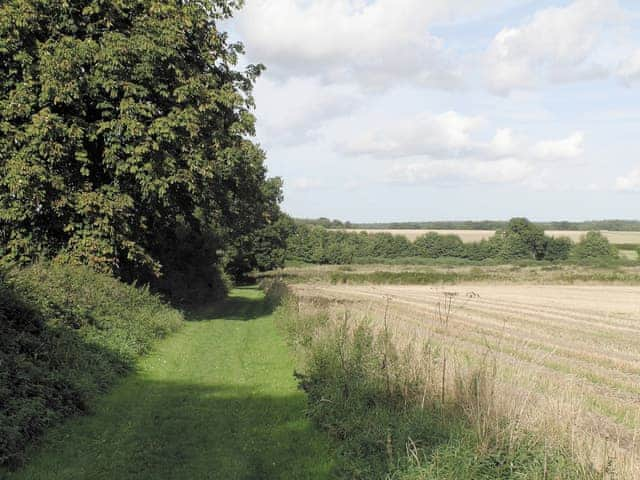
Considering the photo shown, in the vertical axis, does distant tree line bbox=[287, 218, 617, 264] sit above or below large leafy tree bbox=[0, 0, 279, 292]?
below

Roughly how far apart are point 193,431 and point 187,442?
524mm

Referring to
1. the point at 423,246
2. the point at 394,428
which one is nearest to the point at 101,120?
the point at 394,428

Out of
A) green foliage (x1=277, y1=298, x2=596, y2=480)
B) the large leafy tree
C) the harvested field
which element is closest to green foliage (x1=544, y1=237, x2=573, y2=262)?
the harvested field

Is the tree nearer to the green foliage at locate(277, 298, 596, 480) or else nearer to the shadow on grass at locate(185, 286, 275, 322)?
the shadow on grass at locate(185, 286, 275, 322)

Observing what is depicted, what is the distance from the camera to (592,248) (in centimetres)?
10725

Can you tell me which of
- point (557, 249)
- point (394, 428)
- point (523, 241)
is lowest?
point (557, 249)

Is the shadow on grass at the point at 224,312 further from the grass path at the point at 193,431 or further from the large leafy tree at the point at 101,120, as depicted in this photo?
the grass path at the point at 193,431

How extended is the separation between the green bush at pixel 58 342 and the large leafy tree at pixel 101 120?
2.52m

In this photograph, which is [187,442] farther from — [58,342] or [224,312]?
[224,312]

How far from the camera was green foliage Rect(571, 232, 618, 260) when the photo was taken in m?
105

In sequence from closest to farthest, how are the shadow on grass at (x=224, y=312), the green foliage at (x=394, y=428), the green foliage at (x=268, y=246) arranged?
the green foliage at (x=394, y=428), the shadow on grass at (x=224, y=312), the green foliage at (x=268, y=246)

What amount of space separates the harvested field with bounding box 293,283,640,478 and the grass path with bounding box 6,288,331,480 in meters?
2.61

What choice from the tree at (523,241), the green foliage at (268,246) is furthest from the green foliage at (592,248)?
the green foliage at (268,246)

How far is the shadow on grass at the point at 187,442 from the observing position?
747cm
